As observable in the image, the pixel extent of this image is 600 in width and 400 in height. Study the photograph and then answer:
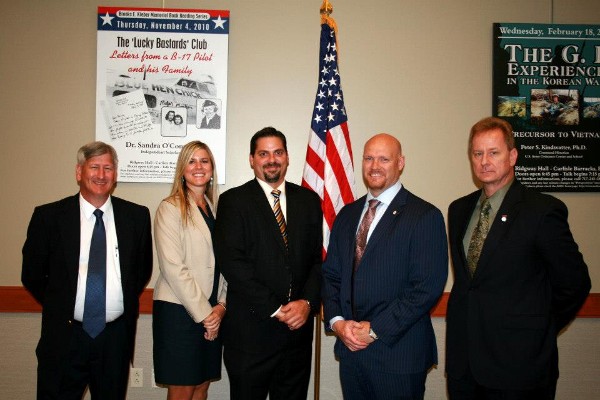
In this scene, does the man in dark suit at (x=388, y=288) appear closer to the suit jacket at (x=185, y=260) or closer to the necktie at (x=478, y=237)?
the necktie at (x=478, y=237)

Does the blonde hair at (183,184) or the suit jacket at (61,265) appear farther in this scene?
the blonde hair at (183,184)

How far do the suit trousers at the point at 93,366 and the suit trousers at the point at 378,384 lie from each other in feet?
3.77

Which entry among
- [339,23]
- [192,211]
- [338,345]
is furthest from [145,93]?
[338,345]

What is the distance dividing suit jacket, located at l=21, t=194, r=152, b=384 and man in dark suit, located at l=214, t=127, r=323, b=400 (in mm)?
479

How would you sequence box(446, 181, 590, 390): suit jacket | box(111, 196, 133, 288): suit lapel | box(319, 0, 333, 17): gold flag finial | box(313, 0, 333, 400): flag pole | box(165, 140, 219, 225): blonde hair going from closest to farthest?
box(446, 181, 590, 390): suit jacket < box(111, 196, 133, 288): suit lapel < box(165, 140, 219, 225): blonde hair < box(313, 0, 333, 400): flag pole < box(319, 0, 333, 17): gold flag finial

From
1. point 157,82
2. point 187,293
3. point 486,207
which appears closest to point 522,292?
point 486,207

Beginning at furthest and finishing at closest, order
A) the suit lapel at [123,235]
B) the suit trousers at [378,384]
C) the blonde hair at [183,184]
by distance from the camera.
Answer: the blonde hair at [183,184], the suit lapel at [123,235], the suit trousers at [378,384]

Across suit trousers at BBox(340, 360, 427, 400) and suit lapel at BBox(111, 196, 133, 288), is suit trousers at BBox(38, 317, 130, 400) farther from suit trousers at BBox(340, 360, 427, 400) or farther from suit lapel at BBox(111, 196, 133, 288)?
suit trousers at BBox(340, 360, 427, 400)

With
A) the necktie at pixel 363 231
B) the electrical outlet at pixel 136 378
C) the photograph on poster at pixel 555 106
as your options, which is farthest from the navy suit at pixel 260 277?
the photograph on poster at pixel 555 106

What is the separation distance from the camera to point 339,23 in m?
3.34

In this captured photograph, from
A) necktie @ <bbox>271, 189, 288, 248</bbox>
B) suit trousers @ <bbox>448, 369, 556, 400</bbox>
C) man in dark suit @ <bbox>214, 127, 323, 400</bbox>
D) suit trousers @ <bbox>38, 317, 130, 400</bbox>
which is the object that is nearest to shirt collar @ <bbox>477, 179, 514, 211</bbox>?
suit trousers @ <bbox>448, 369, 556, 400</bbox>

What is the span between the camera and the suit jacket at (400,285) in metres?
2.02

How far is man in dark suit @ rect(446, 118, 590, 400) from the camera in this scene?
1.93 meters

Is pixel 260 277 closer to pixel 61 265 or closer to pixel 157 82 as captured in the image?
pixel 61 265
